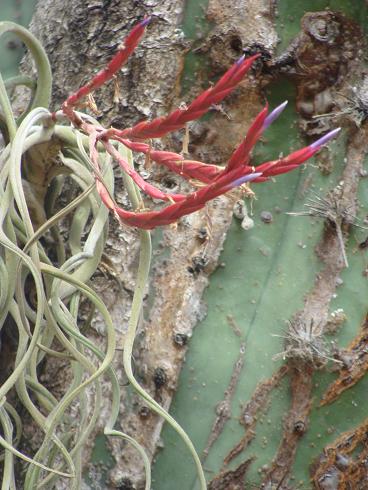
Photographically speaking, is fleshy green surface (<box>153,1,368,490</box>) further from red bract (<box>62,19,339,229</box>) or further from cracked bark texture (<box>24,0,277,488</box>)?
red bract (<box>62,19,339,229</box>)

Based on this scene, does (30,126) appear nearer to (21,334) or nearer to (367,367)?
(21,334)

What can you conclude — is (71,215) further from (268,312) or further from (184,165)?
(184,165)

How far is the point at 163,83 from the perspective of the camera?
1000mm

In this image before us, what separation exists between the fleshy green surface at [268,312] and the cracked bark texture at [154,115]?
0.07 feet

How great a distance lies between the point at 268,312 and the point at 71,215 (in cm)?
28

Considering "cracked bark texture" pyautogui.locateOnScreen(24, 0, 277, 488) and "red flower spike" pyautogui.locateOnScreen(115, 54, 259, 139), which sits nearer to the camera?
"red flower spike" pyautogui.locateOnScreen(115, 54, 259, 139)

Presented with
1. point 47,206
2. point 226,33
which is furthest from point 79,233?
point 226,33

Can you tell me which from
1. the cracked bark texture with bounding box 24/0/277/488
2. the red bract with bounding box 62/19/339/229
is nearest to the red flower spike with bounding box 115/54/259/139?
the red bract with bounding box 62/19/339/229

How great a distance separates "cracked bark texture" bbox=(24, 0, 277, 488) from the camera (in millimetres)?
934

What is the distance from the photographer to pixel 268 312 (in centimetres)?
94

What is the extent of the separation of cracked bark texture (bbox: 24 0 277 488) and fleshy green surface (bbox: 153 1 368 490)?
0.02 m

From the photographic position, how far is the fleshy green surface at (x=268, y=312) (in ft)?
2.99

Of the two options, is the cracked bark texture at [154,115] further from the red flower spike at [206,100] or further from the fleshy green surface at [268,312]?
the red flower spike at [206,100]

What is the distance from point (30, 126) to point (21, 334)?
213 millimetres
